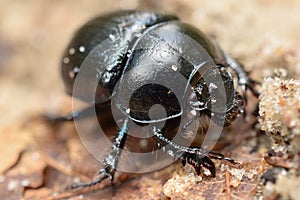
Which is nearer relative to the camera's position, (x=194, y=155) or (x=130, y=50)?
(x=194, y=155)

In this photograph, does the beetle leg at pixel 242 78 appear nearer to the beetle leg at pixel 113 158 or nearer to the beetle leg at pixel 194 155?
the beetle leg at pixel 194 155

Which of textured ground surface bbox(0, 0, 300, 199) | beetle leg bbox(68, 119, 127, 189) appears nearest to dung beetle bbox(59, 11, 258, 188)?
beetle leg bbox(68, 119, 127, 189)

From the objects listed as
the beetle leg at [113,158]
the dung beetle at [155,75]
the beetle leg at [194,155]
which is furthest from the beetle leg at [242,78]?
the beetle leg at [113,158]

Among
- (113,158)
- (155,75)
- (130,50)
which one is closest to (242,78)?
(155,75)

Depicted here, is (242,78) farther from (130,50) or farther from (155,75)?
(130,50)

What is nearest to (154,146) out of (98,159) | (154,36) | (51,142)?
(98,159)

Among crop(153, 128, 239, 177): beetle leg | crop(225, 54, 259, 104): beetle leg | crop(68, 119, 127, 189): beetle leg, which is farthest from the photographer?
crop(225, 54, 259, 104): beetle leg

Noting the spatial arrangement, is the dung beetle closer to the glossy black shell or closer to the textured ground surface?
the glossy black shell
